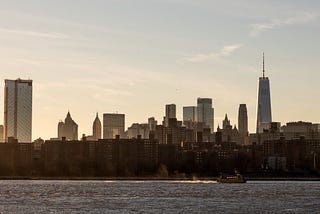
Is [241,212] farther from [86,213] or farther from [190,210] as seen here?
[86,213]

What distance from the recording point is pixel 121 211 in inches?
4274

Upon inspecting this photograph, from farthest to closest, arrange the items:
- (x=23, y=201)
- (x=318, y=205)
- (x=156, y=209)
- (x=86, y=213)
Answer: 1. (x=23, y=201)
2. (x=318, y=205)
3. (x=156, y=209)
4. (x=86, y=213)

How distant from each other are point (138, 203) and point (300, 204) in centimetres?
2417

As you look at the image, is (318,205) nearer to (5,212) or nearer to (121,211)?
(121,211)

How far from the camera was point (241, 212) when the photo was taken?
→ 108 metres

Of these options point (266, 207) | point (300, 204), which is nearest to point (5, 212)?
point (266, 207)

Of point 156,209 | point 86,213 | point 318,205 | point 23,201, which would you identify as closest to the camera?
point 86,213

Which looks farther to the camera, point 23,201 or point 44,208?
point 23,201

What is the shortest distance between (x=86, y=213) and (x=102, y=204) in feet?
61.5

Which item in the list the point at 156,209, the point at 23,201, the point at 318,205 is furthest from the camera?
the point at 23,201

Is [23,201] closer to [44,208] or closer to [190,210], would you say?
[44,208]

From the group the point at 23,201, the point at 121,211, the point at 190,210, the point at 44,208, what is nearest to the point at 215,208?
the point at 190,210

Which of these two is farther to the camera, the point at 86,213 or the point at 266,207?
the point at 266,207

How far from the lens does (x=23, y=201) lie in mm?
134125
